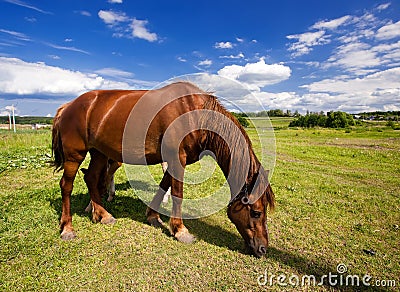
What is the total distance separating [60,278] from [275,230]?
3561mm

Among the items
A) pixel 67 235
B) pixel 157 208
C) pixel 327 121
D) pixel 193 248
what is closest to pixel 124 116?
pixel 157 208

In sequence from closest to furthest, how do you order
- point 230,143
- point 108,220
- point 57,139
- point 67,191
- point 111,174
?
point 230,143 → point 67,191 → point 108,220 → point 57,139 → point 111,174

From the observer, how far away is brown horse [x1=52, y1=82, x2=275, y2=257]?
13.0ft

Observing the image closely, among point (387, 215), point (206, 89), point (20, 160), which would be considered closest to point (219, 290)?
point (206, 89)

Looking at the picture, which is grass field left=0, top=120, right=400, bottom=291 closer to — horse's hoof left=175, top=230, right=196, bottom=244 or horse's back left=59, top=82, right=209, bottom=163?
horse's hoof left=175, top=230, right=196, bottom=244

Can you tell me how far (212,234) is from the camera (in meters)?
4.66

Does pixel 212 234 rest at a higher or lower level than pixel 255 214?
lower

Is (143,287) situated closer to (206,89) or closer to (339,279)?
(339,279)

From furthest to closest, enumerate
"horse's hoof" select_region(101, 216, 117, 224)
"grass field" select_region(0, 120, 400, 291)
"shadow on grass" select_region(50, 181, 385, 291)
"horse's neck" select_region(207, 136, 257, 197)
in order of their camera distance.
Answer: "horse's hoof" select_region(101, 216, 117, 224)
"horse's neck" select_region(207, 136, 257, 197)
"shadow on grass" select_region(50, 181, 385, 291)
"grass field" select_region(0, 120, 400, 291)

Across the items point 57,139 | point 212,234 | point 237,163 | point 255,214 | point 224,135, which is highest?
point 224,135

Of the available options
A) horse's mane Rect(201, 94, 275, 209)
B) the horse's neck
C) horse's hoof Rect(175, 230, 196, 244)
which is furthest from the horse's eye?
horse's hoof Rect(175, 230, 196, 244)

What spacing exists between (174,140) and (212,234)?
1.84 meters

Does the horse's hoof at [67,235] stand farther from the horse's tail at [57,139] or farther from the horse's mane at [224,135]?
the horse's mane at [224,135]

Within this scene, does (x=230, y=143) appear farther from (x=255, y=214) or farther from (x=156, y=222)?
(x=156, y=222)
